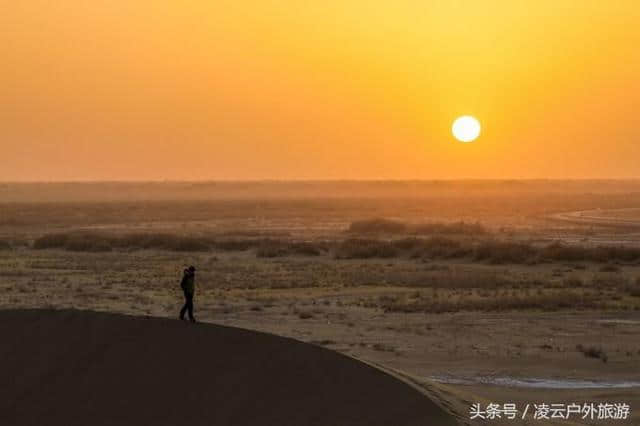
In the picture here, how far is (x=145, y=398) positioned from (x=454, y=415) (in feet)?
11.8

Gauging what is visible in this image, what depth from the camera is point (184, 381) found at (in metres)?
12.6

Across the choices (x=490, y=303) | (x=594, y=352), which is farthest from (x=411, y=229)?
(x=594, y=352)

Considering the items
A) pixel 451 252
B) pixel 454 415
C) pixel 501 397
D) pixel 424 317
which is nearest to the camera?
pixel 454 415

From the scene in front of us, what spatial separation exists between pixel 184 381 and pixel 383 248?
150 feet

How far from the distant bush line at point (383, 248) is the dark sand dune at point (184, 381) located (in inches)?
1417

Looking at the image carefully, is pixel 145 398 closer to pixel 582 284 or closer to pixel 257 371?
pixel 257 371

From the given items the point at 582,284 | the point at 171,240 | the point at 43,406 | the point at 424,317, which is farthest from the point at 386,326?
the point at 171,240

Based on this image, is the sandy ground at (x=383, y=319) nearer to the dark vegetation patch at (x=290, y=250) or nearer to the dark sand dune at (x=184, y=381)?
the dark sand dune at (x=184, y=381)

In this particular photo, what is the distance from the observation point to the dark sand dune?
38.6ft

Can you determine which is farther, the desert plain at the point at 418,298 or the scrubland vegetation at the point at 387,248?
the scrubland vegetation at the point at 387,248

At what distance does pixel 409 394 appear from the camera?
39.3 ft

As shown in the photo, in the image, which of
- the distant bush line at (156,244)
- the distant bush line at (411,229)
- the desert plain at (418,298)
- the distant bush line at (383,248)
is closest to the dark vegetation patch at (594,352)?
the desert plain at (418,298)

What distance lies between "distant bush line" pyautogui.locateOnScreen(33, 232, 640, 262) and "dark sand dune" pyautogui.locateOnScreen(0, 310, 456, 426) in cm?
3599

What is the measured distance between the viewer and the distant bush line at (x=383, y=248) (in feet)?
170
